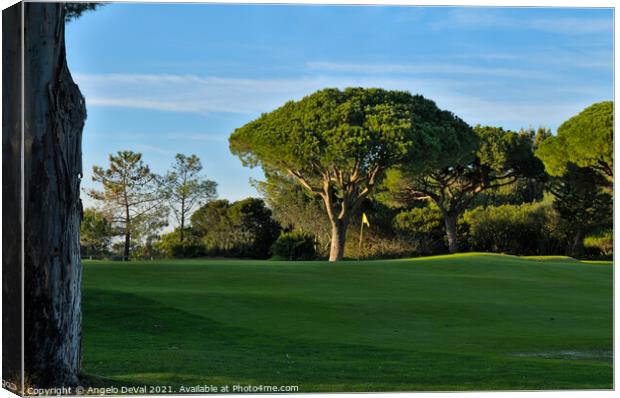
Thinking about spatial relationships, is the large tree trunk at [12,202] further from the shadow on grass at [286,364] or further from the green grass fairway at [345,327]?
the green grass fairway at [345,327]

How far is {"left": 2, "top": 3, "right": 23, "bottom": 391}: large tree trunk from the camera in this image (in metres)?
8.22

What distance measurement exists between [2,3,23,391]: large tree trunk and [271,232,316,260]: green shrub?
1179 inches

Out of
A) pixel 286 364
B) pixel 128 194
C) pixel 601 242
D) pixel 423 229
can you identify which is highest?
pixel 128 194

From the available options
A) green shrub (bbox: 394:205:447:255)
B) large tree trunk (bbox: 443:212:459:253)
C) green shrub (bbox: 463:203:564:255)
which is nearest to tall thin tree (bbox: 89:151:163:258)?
green shrub (bbox: 394:205:447:255)

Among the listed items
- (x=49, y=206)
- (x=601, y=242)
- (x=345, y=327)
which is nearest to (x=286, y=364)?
(x=49, y=206)

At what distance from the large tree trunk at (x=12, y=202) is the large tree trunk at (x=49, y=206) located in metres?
0.12

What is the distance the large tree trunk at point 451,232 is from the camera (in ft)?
136

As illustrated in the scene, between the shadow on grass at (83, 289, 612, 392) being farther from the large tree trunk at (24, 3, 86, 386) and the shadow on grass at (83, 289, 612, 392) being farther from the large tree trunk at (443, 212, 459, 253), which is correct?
the large tree trunk at (443, 212, 459, 253)

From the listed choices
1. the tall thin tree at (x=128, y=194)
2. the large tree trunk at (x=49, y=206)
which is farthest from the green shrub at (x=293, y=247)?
the large tree trunk at (x=49, y=206)

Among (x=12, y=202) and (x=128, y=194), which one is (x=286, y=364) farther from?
(x=128, y=194)

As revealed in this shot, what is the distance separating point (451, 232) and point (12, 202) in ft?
114

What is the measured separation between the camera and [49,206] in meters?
8.09

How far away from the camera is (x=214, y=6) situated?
10.8 meters

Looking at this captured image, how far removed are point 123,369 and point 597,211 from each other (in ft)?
103
